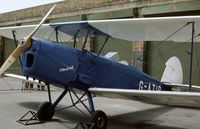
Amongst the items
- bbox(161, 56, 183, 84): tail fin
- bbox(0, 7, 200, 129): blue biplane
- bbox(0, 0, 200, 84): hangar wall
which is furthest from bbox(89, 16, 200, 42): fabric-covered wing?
bbox(0, 0, 200, 84): hangar wall

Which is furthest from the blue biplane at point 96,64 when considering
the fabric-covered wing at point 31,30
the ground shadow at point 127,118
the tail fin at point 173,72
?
the tail fin at point 173,72

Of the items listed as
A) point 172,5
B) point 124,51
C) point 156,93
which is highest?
point 172,5

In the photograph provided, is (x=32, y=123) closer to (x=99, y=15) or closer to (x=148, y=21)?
(x=148, y=21)

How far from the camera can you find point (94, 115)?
22.5 feet

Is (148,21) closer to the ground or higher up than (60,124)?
higher up

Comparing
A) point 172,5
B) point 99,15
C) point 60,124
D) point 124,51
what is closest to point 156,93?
point 60,124

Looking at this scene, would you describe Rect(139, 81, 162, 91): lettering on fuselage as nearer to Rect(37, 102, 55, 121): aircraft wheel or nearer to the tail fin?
the tail fin

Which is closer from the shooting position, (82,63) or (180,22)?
(180,22)

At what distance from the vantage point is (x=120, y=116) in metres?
8.94

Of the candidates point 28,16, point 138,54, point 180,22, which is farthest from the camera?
point 28,16

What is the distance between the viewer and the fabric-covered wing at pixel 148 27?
264 inches

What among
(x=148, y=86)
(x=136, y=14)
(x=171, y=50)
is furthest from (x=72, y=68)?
(x=136, y=14)

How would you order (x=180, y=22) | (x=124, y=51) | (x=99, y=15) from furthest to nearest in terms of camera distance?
(x=99, y=15) < (x=124, y=51) < (x=180, y=22)

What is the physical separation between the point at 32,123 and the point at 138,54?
831 centimetres
